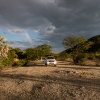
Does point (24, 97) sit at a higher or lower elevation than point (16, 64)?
lower

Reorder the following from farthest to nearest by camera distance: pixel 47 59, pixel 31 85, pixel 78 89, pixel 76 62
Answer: pixel 76 62, pixel 47 59, pixel 31 85, pixel 78 89

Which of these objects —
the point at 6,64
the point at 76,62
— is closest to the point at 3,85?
the point at 6,64

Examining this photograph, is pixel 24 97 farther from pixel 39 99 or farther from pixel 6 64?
pixel 6 64

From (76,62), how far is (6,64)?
17453mm

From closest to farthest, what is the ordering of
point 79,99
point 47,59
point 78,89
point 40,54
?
1. point 79,99
2. point 78,89
3. point 47,59
4. point 40,54

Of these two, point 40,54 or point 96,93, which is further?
point 40,54

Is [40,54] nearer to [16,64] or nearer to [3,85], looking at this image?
[16,64]

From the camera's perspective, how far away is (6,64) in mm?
28141

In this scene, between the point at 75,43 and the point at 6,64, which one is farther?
the point at 75,43

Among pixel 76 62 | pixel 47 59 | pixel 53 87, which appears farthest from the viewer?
pixel 76 62

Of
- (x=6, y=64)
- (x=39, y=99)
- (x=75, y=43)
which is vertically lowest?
(x=39, y=99)

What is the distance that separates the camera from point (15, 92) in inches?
503

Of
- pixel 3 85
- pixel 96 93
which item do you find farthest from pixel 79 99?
pixel 3 85

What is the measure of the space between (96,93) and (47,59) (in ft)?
70.7
